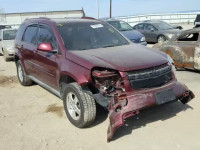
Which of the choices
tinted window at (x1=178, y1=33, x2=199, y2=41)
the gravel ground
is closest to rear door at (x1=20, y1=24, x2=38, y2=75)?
the gravel ground

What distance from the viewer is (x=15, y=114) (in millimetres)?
4852

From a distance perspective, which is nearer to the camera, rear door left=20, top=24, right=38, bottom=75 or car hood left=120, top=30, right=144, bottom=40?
rear door left=20, top=24, right=38, bottom=75

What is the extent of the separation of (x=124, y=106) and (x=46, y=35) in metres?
2.48

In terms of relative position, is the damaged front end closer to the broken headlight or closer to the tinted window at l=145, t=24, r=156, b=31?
the broken headlight

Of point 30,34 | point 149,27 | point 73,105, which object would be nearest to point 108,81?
point 73,105

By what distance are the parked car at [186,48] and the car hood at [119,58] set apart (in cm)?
299

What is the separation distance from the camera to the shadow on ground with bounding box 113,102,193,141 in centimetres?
395

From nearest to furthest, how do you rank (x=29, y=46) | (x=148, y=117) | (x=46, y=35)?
(x=148, y=117) < (x=46, y=35) < (x=29, y=46)

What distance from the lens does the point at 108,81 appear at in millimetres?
3779

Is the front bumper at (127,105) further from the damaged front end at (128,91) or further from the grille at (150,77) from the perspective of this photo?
the grille at (150,77)

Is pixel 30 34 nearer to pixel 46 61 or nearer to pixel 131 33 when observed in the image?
pixel 46 61

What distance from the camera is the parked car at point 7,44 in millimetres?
11273

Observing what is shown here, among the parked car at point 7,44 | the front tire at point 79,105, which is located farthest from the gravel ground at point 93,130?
the parked car at point 7,44

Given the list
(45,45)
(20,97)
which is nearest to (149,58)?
(45,45)
